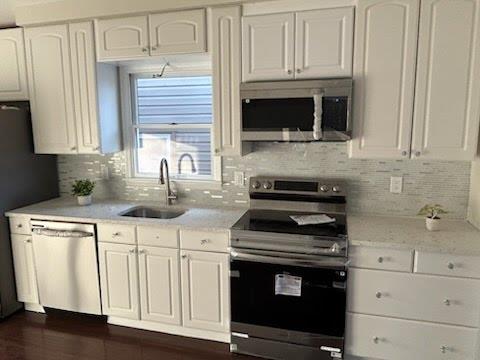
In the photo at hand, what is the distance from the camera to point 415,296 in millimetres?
2156

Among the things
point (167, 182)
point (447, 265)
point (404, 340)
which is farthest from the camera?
point (167, 182)

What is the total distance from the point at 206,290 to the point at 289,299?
578 millimetres

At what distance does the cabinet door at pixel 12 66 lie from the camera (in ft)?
9.73

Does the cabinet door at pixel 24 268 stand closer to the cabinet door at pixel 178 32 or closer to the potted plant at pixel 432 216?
the cabinet door at pixel 178 32

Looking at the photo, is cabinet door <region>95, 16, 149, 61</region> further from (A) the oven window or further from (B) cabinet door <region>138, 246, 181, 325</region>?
(A) the oven window

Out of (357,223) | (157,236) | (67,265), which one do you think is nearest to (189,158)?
(157,236)

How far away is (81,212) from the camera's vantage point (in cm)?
287

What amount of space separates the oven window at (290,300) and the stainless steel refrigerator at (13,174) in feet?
6.16

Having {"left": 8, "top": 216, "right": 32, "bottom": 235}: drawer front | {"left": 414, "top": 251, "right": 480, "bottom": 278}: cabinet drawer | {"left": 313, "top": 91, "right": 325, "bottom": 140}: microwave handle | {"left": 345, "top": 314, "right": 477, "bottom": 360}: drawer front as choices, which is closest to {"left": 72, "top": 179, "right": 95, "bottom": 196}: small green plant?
{"left": 8, "top": 216, "right": 32, "bottom": 235}: drawer front

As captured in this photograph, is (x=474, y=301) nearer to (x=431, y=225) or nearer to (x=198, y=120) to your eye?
(x=431, y=225)

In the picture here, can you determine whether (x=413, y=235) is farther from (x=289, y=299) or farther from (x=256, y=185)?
(x=256, y=185)

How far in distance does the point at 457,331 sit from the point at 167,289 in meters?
1.82

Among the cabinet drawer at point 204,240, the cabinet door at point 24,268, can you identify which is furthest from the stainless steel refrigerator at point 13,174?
the cabinet drawer at point 204,240

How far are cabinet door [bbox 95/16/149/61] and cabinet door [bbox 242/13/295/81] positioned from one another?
75 centimetres
